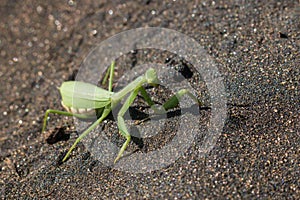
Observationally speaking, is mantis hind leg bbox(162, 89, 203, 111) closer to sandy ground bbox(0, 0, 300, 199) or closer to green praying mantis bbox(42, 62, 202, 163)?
green praying mantis bbox(42, 62, 202, 163)

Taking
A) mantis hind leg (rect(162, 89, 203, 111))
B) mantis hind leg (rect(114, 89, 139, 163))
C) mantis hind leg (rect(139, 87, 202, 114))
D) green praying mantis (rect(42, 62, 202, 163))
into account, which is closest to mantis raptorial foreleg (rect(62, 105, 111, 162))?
green praying mantis (rect(42, 62, 202, 163))

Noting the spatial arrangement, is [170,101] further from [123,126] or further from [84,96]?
[84,96]

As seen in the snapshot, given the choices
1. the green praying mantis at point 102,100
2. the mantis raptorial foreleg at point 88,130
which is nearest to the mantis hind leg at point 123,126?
the green praying mantis at point 102,100

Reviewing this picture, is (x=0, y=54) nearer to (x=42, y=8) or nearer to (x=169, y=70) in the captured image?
(x=42, y=8)

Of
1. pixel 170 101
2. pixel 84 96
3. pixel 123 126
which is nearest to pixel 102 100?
pixel 84 96

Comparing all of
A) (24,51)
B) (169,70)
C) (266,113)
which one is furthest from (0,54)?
(266,113)

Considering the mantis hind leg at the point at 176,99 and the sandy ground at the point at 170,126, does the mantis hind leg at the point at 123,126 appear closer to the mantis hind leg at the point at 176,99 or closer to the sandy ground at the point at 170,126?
the sandy ground at the point at 170,126
